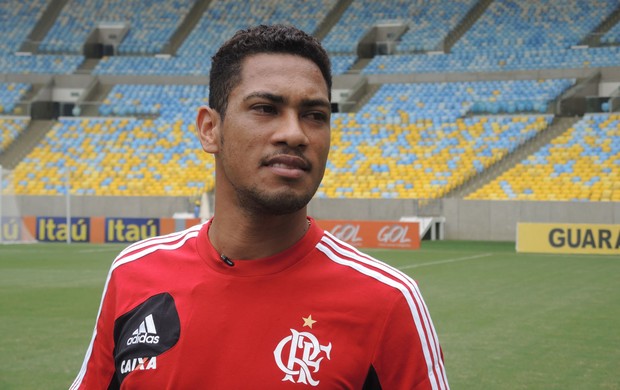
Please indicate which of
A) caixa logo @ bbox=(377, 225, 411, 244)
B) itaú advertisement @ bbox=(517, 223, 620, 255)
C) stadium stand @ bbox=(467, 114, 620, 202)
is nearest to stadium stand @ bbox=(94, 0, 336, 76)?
stadium stand @ bbox=(467, 114, 620, 202)

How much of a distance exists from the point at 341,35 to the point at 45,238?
59.7 feet

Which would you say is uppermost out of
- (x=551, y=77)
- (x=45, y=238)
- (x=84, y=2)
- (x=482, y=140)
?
(x=84, y=2)

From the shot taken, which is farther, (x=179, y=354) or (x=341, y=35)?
(x=341, y=35)

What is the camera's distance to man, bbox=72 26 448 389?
2428 mm

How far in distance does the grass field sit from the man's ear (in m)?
5.90

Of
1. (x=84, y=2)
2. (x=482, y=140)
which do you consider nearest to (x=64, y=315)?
(x=482, y=140)

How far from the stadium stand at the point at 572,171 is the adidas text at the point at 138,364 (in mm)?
28340

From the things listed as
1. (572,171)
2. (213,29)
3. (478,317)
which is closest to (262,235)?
(478,317)

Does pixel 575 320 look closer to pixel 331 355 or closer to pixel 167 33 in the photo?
pixel 331 355

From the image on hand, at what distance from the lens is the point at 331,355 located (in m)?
2.41

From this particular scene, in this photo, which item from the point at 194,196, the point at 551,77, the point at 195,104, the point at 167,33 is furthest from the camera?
the point at 167,33

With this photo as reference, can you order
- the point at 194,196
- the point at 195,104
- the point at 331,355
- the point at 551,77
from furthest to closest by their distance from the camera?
the point at 195,104, the point at 551,77, the point at 194,196, the point at 331,355

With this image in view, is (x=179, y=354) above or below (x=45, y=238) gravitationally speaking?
above

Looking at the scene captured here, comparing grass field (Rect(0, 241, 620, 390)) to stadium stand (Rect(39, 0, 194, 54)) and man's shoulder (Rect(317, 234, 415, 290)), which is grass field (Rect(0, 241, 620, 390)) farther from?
stadium stand (Rect(39, 0, 194, 54))
